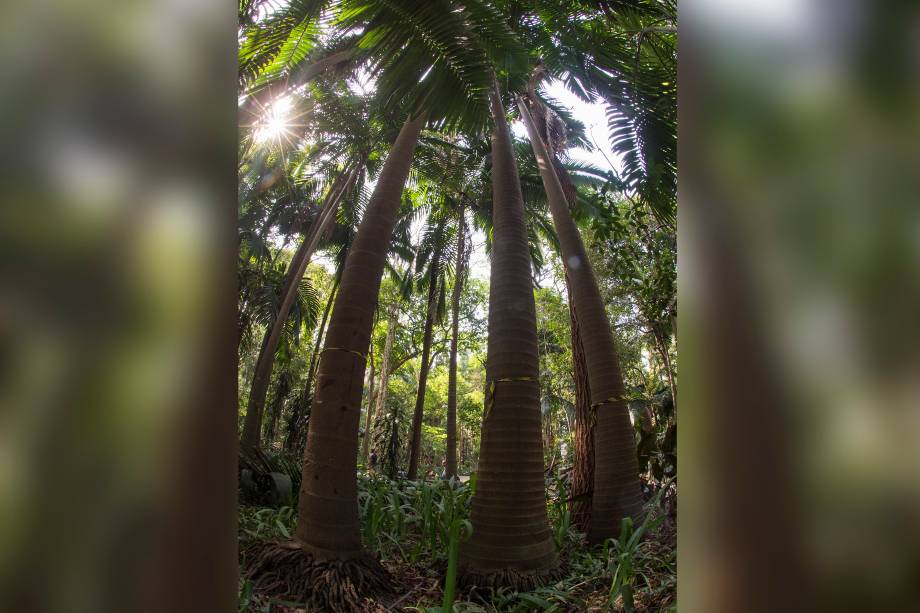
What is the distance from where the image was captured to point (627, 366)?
15.4 m

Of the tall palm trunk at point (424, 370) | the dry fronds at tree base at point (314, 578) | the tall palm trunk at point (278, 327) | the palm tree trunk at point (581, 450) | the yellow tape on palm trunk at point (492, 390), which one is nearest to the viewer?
the dry fronds at tree base at point (314, 578)

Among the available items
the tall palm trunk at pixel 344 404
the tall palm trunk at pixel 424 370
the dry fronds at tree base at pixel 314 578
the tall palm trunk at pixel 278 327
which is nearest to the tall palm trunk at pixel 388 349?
the tall palm trunk at pixel 424 370

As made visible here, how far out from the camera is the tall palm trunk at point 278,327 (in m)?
8.55

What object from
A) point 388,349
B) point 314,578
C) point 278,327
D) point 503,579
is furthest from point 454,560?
point 388,349

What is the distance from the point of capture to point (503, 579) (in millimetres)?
3664

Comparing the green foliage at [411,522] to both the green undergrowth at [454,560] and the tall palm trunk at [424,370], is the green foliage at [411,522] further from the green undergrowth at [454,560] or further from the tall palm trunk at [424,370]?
the tall palm trunk at [424,370]

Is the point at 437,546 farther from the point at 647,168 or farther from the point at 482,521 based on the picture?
the point at 647,168

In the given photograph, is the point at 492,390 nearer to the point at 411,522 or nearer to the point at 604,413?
the point at 604,413

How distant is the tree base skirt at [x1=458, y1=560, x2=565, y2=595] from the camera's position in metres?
3.63

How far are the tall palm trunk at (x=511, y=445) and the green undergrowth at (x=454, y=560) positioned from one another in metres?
0.18

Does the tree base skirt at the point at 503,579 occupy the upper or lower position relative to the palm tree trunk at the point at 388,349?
lower

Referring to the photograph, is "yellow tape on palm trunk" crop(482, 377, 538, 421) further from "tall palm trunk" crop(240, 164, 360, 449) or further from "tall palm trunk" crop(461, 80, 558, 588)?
"tall palm trunk" crop(240, 164, 360, 449)
